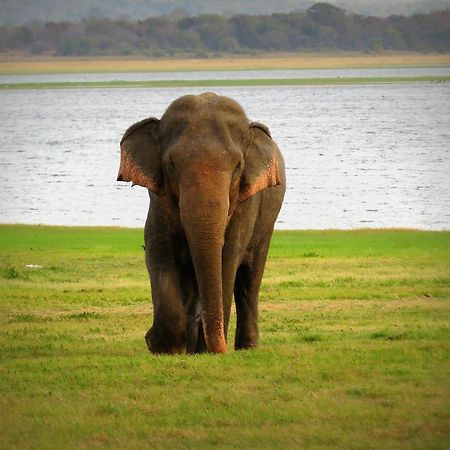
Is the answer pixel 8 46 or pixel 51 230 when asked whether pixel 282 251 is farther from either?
pixel 8 46

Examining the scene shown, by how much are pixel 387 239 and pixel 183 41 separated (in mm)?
156599

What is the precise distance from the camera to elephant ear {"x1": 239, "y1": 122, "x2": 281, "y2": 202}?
11.3 m

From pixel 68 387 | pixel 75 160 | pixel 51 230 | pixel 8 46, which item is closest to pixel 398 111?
pixel 75 160

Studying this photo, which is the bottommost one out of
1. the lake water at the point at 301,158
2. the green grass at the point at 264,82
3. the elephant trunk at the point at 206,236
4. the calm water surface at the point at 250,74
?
the calm water surface at the point at 250,74

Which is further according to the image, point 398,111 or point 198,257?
point 398,111

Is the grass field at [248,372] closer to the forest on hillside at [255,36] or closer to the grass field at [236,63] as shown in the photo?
the grass field at [236,63]

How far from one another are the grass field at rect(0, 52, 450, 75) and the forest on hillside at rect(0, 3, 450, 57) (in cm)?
149

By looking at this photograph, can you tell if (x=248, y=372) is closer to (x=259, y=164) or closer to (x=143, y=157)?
(x=259, y=164)

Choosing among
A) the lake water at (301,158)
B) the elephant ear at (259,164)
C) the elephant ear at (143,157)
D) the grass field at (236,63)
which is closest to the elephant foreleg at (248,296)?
the elephant ear at (259,164)

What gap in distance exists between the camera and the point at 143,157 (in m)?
11.4

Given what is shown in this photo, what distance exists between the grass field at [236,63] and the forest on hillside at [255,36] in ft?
4.88

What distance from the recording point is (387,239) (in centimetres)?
2478

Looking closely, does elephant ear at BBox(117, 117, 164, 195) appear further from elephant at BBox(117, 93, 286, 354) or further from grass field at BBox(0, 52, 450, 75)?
grass field at BBox(0, 52, 450, 75)

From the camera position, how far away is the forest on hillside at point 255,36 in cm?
17675
